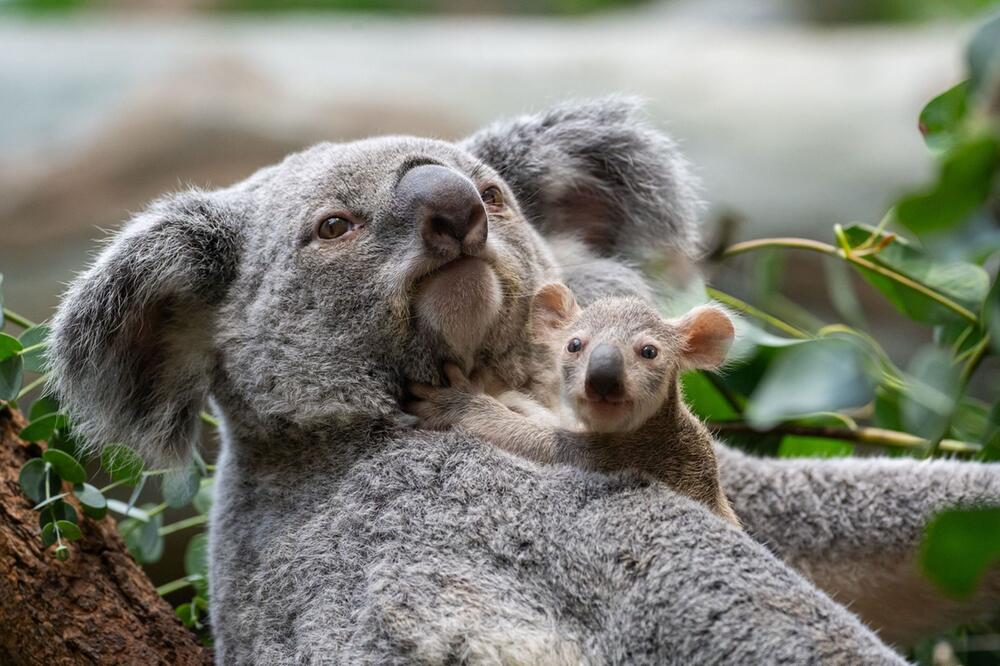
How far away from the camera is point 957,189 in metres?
1.07

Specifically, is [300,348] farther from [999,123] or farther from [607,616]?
[999,123]

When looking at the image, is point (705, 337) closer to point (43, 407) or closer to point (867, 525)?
point (867, 525)

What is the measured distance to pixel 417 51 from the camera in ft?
31.3

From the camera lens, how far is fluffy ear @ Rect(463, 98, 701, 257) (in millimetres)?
2984

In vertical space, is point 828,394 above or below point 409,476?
above

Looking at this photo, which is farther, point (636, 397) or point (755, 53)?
point (755, 53)

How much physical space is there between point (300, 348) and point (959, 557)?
1.65 meters

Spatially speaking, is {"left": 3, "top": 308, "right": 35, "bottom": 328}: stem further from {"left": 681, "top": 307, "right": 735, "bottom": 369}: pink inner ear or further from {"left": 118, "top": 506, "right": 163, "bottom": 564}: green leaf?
{"left": 681, "top": 307, "right": 735, "bottom": 369}: pink inner ear

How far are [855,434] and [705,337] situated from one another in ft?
3.32

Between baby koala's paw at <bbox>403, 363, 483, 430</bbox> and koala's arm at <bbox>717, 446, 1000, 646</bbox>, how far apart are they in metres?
0.74

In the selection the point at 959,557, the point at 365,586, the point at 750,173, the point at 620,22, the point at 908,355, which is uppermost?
the point at 959,557

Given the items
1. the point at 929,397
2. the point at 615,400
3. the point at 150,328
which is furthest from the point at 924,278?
the point at 150,328

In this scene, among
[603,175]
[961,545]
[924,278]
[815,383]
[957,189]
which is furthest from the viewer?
[603,175]

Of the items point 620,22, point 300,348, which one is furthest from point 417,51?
point 300,348
